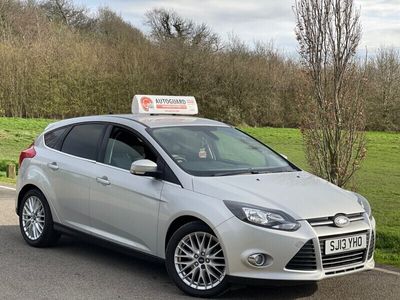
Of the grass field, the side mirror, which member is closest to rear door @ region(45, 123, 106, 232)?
the side mirror

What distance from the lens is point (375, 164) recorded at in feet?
69.5

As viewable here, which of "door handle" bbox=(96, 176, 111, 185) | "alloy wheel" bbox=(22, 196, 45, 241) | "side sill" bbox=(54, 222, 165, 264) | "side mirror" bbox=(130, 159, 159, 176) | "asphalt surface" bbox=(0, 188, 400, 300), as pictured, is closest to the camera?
"asphalt surface" bbox=(0, 188, 400, 300)

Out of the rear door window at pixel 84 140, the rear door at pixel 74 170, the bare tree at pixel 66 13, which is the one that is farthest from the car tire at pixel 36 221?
the bare tree at pixel 66 13

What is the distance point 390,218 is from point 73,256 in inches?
202

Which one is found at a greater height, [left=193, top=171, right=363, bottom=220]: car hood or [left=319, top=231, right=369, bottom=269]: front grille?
[left=193, top=171, right=363, bottom=220]: car hood

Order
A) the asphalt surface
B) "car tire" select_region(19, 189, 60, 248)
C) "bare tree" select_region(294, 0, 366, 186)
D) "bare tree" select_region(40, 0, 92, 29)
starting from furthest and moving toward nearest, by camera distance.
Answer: "bare tree" select_region(40, 0, 92, 29), "bare tree" select_region(294, 0, 366, 186), "car tire" select_region(19, 189, 60, 248), the asphalt surface

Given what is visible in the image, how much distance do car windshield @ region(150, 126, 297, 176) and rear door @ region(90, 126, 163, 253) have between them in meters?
0.26

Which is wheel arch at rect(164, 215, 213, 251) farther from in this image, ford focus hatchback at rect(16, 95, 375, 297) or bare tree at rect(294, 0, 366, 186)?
bare tree at rect(294, 0, 366, 186)

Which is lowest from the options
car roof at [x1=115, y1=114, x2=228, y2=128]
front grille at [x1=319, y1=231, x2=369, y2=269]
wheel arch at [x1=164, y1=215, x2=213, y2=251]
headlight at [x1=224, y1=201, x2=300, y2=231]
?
front grille at [x1=319, y1=231, x2=369, y2=269]

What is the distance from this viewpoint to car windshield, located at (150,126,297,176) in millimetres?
5785

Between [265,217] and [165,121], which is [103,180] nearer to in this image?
[165,121]

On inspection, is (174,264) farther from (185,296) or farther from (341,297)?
(341,297)

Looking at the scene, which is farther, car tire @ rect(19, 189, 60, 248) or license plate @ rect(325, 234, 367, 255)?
car tire @ rect(19, 189, 60, 248)

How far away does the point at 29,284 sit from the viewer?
5516mm
